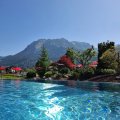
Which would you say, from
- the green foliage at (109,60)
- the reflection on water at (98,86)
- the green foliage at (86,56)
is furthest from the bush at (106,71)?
the green foliage at (86,56)

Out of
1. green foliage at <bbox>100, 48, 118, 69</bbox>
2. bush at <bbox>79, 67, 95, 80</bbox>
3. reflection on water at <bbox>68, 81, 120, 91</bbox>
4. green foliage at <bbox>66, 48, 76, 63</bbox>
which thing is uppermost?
green foliage at <bbox>66, 48, 76, 63</bbox>

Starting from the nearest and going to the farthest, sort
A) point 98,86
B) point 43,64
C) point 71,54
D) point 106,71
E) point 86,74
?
point 98,86 < point 106,71 < point 86,74 < point 43,64 < point 71,54

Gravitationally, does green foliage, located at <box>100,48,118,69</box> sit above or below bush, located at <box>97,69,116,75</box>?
above

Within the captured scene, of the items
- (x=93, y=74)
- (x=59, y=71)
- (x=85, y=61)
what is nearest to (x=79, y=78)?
(x=93, y=74)

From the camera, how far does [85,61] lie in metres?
76.0

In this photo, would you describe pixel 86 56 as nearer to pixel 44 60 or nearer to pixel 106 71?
pixel 44 60

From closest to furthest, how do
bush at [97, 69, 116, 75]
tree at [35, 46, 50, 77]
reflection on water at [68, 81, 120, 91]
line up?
1. reflection on water at [68, 81, 120, 91]
2. bush at [97, 69, 116, 75]
3. tree at [35, 46, 50, 77]

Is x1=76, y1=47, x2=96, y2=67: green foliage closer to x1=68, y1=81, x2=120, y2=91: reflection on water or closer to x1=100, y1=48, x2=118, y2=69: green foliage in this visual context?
x1=100, y1=48, x2=118, y2=69: green foliage

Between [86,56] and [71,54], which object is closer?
[86,56]

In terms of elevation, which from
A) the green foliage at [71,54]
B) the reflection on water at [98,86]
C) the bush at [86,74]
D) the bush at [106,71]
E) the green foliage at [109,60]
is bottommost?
the reflection on water at [98,86]

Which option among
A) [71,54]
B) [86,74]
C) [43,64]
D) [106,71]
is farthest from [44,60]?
[106,71]

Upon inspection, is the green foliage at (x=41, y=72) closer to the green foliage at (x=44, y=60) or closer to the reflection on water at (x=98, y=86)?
the green foliage at (x=44, y=60)

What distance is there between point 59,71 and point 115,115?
57.5m

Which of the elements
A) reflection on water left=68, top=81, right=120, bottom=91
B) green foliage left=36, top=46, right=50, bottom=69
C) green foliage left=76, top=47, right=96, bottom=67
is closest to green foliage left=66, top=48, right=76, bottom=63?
green foliage left=76, top=47, right=96, bottom=67
